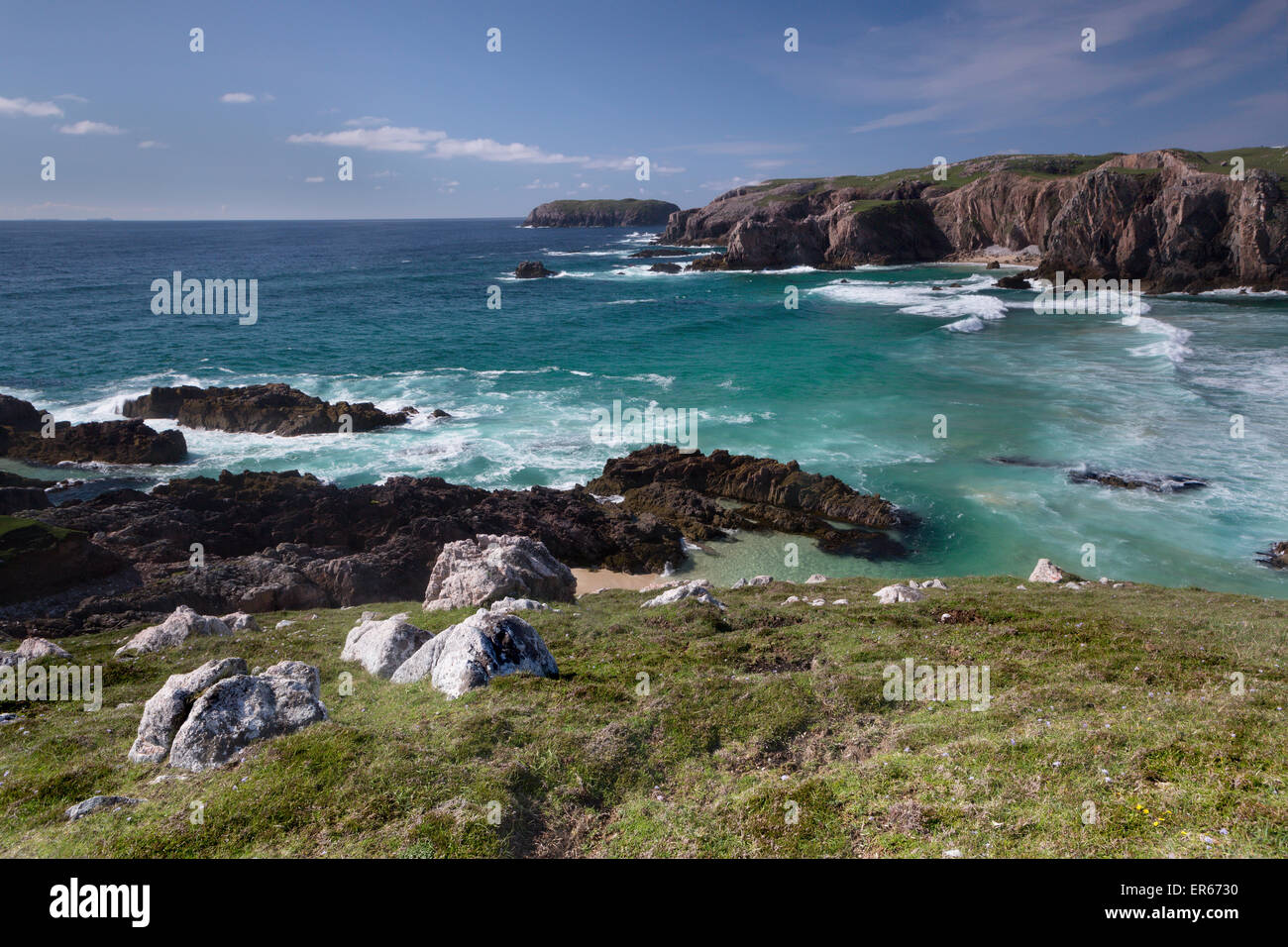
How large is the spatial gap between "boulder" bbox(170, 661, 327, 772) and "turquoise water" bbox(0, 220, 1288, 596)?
19648 mm

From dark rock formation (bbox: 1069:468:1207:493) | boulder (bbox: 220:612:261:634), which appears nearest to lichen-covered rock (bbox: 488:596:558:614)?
boulder (bbox: 220:612:261:634)

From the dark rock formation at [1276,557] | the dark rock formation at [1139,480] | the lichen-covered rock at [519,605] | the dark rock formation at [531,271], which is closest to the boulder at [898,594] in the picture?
the lichen-covered rock at [519,605]

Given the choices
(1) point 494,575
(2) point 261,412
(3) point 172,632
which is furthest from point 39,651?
(2) point 261,412

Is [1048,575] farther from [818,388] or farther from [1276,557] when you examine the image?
[818,388]

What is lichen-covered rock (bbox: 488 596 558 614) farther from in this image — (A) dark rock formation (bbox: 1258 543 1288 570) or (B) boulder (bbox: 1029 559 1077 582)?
(A) dark rock formation (bbox: 1258 543 1288 570)

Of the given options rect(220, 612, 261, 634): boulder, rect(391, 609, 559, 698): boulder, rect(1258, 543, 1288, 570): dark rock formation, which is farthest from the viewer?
rect(1258, 543, 1288, 570): dark rock formation

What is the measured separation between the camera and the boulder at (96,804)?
30.2 ft

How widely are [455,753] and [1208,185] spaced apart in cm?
11820

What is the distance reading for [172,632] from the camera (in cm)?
1683

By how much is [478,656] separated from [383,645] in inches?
113

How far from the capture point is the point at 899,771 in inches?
390

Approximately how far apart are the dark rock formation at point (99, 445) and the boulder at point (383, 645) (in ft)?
106

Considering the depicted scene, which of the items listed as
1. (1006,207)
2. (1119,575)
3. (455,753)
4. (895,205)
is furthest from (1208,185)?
(455,753)

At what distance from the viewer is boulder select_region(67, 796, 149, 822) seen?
9.19 metres
